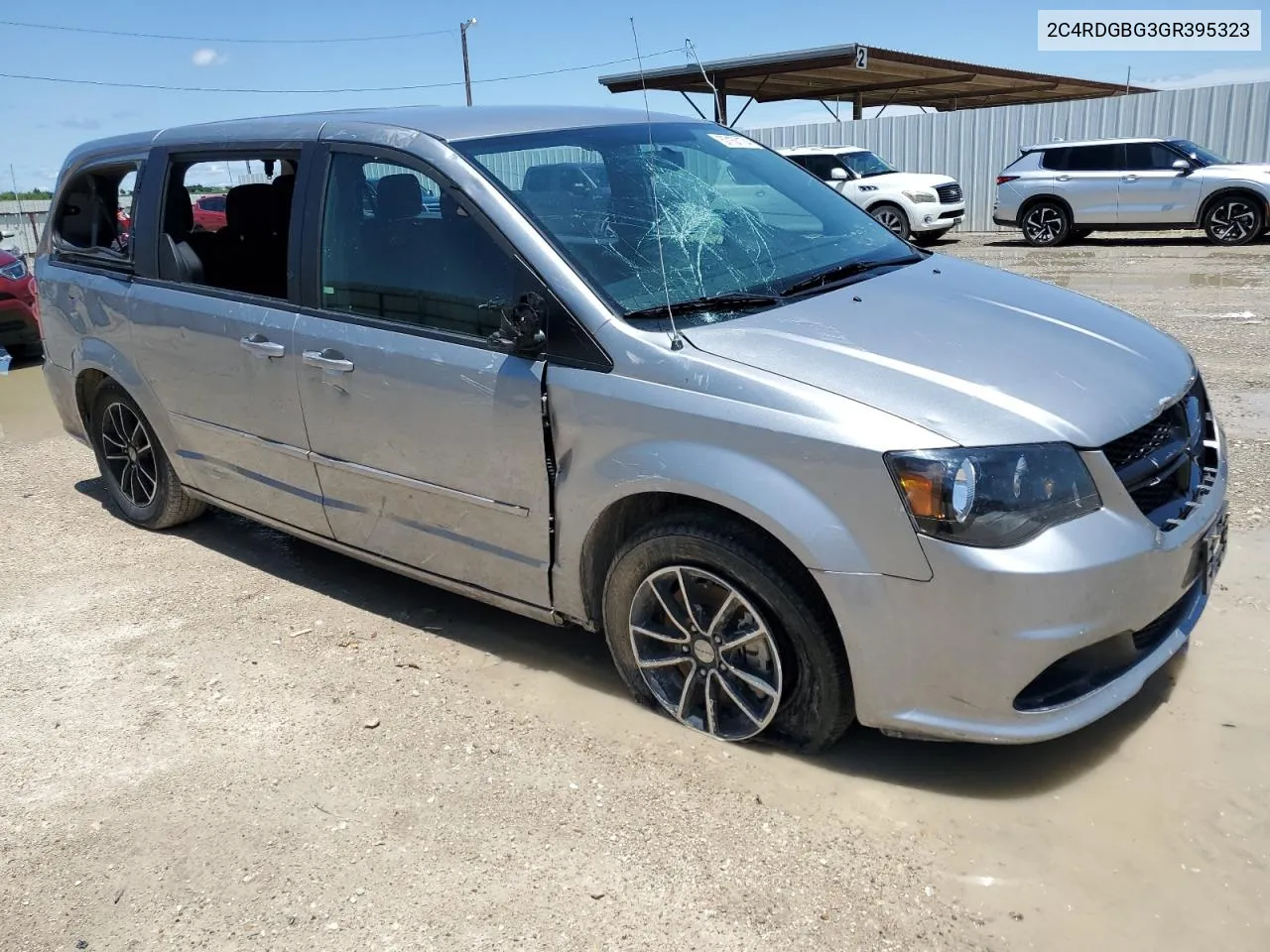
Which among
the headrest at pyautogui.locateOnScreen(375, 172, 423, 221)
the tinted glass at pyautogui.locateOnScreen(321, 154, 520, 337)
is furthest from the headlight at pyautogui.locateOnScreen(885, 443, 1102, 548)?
the headrest at pyautogui.locateOnScreen(375, 172, 423, 221)

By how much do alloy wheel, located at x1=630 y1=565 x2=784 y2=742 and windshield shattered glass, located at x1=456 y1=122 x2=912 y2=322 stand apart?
0.82 meters

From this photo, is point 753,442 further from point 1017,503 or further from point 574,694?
point 574,694

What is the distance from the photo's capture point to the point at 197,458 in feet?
15.5

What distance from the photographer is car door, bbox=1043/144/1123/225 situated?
1683 centimetres

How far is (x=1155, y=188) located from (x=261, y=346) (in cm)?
1589

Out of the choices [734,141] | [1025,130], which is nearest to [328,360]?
[734,141]

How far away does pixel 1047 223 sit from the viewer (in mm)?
17734

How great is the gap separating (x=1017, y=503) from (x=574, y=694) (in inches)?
66.1


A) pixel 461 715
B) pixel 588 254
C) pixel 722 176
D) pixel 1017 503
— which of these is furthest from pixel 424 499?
pixel 1017 503

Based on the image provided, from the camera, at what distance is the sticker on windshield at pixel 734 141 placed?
437cm

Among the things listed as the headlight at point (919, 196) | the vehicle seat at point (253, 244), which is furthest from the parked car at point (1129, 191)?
the vehicle seat at point (253, 244)

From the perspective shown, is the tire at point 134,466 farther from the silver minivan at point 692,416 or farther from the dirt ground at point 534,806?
the dirt ground at point 534,806

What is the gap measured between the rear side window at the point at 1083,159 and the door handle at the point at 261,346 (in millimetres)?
16066

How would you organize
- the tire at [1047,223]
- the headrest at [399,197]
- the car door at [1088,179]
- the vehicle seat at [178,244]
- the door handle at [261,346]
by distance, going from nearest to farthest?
the headrest at [399,197] < the door handle at [261,346] < the vehicle seat at [178,244] < the car door at [1088,179] < the tire at [1047,223]
